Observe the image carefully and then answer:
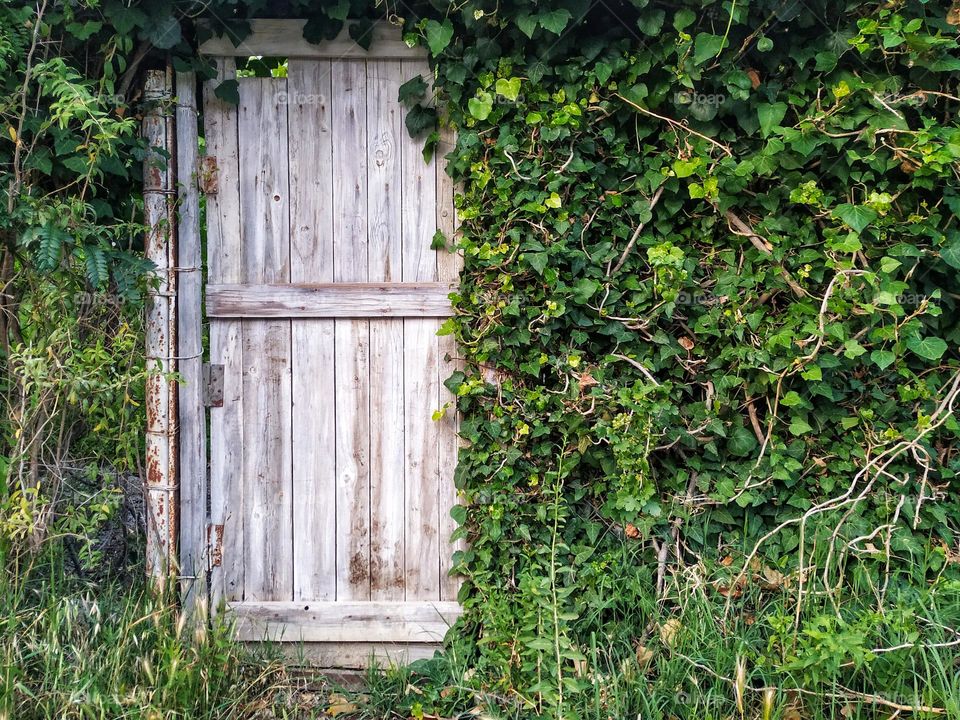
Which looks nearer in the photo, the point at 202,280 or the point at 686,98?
the point at 686,98

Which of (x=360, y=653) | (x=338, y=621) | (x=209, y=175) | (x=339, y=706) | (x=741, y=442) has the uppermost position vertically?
(x=209, y=175)

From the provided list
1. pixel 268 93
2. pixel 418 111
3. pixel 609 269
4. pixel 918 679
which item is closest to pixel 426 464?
pixel 609 269

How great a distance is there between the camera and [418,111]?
249 cm

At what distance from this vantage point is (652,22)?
225 cm

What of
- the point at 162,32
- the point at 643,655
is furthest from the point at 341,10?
the point at 643,655

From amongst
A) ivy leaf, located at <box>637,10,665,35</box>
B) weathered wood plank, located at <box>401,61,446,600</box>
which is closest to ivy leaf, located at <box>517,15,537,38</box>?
ivy leaf, located at <box>637,10,665,35</box>

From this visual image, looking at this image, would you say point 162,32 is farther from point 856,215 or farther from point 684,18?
point 856,215

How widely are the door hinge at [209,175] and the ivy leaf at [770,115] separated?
207 centimetres

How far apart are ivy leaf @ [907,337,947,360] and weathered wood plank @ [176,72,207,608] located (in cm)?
267

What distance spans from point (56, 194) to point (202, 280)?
0.57 metres

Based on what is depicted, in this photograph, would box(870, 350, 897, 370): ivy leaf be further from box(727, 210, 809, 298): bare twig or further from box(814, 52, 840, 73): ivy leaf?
box(814, 52, 840, 73): ivy leaf

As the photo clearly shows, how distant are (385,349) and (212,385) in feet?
2.35

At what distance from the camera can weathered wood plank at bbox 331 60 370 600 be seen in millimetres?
2549

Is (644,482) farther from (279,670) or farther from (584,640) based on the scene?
(279,670)
